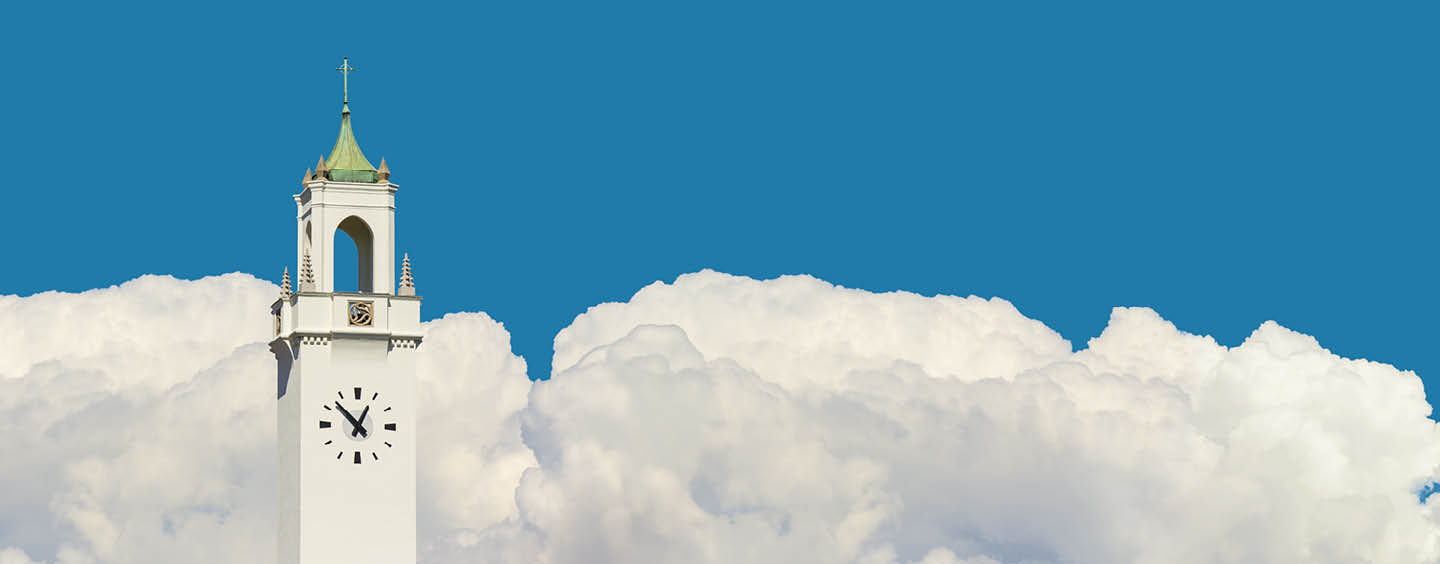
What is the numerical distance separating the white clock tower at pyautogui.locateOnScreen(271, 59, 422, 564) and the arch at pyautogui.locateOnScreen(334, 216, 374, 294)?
163cm

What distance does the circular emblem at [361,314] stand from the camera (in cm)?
11112

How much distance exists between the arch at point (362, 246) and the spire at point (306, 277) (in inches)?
93.0

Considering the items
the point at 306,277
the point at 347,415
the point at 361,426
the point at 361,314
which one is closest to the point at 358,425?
the point at 361,426

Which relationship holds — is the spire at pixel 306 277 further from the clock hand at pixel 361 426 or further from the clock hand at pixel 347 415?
the clock hand at pixel 361 426

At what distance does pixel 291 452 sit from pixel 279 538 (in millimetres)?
4173

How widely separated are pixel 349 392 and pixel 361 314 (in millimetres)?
2936

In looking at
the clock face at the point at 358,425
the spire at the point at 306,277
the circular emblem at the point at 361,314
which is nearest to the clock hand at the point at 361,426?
the clock face at the point at 358,425

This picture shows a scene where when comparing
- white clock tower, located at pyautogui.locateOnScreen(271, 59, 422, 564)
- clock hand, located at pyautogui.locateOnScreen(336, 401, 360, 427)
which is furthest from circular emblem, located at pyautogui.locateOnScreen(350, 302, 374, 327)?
clock hand, located at pyautogui.locateOnScreen(336, 401, 360, 427)

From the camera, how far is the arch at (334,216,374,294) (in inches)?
4481

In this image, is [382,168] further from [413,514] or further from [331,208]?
[413,514]

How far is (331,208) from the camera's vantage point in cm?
11181

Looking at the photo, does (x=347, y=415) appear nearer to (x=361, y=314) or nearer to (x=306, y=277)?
(x=361, y=314)

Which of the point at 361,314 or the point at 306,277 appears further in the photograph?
the point at 361,314

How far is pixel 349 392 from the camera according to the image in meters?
111
